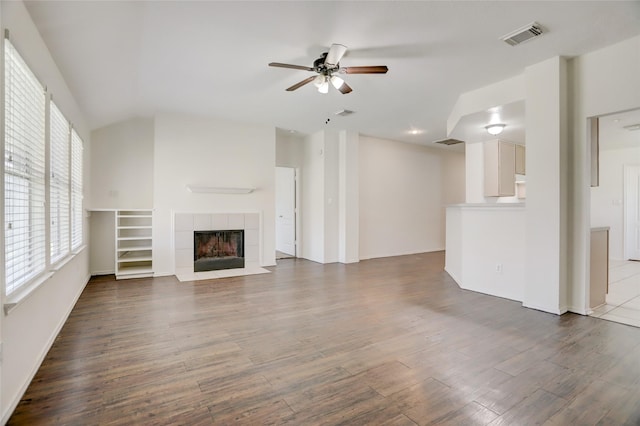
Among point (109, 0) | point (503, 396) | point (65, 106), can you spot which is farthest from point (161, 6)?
point (503, 396)

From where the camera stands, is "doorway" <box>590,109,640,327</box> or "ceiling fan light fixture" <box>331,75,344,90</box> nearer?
"ceiling fan light fixture" <box>331,75,344,90</box>

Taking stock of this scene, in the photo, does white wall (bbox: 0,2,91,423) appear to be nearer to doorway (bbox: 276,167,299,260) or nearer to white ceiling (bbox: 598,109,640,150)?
doorway (bbox: 276,167,299,260)

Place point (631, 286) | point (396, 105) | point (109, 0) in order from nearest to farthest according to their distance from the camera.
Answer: point (109, 0) < point (631, 286) < point (396, 105)

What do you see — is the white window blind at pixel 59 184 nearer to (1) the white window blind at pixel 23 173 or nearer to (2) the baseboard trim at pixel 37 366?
(1) the white window blind at pixel 23 173

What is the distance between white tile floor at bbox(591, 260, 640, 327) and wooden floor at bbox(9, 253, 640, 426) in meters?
0.33

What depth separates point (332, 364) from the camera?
98.7 inches

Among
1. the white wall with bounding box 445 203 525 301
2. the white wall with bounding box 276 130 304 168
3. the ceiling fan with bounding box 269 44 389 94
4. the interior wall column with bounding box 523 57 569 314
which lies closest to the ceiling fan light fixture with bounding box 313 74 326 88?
the ceiling fan with bounding box 269 44 389 94

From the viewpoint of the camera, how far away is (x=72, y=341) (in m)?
2.95

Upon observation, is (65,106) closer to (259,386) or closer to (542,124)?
(259,386)

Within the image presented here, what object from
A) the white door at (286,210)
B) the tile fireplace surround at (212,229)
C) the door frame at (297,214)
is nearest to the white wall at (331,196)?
the door frame at (297,214)

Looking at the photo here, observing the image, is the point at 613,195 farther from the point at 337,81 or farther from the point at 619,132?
the point at 337,81

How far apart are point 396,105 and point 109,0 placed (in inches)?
157

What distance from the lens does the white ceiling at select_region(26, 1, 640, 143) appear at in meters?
2.70

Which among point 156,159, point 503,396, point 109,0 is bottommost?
point 503,396
